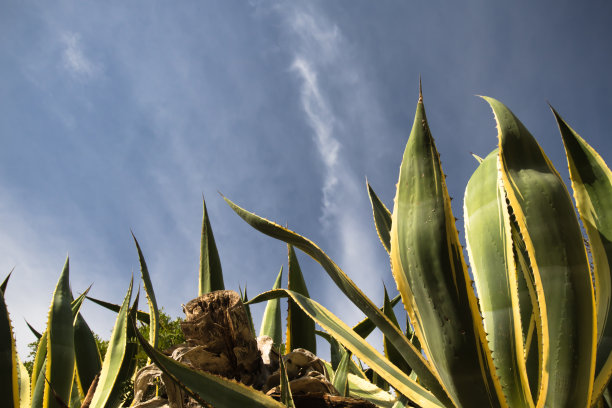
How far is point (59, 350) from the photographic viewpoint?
1.34 m

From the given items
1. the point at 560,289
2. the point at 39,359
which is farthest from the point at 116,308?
the point at 560,289

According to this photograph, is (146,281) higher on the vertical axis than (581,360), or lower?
higher

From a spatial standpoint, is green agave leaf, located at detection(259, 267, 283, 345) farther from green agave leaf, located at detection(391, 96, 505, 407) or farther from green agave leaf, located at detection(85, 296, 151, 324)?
green agave leaf, located at detection(391, 96, 505, 407)

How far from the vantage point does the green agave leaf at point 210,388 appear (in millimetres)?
750

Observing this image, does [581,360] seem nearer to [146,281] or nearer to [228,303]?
[228,303]

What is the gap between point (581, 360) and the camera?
0.80 m

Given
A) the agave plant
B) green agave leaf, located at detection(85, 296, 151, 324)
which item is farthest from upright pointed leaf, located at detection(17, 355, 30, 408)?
the agave plant

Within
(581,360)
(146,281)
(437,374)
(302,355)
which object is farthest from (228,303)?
(581,360)

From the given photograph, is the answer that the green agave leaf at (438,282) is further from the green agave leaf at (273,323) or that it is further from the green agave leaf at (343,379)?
the green agave leaf at (273,323)

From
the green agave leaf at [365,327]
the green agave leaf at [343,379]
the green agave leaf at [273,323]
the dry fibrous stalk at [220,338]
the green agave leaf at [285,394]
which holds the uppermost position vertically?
the green agave leaf at [273,323]

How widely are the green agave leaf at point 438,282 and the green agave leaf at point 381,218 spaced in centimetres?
45

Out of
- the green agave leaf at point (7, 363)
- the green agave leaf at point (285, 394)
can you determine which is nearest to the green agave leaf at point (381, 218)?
the green agave leaf at point (285, 394)

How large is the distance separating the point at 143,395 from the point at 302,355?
463 millimetres

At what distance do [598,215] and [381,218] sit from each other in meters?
0.61
